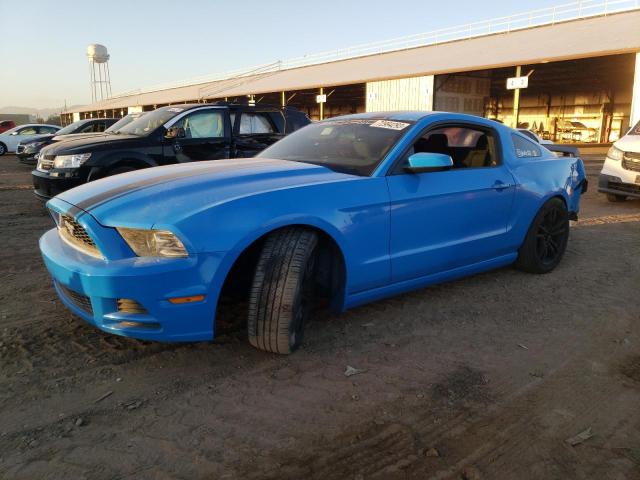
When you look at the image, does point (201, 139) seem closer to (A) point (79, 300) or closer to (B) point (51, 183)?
(B) point (51, 183)

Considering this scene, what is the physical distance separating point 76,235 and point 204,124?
4.74m

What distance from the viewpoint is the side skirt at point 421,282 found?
3178mm

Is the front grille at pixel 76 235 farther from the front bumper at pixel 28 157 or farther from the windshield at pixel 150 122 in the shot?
the front bumper at pixel 28 157

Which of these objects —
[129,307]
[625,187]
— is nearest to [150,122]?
[129,307]

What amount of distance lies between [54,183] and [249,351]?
194 inches

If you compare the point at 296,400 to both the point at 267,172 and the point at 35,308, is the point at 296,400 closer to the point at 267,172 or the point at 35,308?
the point at 267,172

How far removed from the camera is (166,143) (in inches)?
272

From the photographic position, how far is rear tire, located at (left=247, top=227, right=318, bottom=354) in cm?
269

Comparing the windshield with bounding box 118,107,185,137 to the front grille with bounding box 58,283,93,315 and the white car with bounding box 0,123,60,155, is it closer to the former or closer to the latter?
the front grille with bounding box 58,283,93,315

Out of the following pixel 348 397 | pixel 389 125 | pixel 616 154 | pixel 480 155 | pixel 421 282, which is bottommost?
pixel 348 397

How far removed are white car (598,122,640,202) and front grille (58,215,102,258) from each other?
848 centimetres

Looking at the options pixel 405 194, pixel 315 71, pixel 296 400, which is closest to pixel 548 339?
pixel 405 194

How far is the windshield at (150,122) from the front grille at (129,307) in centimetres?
495

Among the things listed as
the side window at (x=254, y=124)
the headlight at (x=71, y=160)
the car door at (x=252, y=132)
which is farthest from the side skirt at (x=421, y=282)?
the headlight at (x=71, y=160)
